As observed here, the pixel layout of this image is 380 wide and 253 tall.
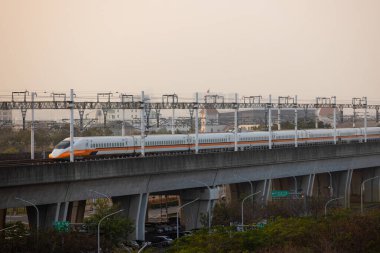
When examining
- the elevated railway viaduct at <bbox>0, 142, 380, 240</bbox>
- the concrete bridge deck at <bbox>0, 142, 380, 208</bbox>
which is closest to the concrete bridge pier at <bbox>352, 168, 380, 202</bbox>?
the elevated railway viaduct at <bbox>0, 142, 380, 240</bbox>

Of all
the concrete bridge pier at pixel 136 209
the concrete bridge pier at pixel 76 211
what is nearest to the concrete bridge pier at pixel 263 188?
the concrete bridge pier at pixel 136 209

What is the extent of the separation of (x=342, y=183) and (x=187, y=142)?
21.8 metres

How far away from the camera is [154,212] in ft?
285

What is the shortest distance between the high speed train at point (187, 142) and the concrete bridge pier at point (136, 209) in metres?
5.55

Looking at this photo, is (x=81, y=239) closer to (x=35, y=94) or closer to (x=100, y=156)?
(x=35, y=94)

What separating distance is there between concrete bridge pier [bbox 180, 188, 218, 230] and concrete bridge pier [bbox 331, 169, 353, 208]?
25529mm

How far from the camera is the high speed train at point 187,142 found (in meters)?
Answer: 59.2

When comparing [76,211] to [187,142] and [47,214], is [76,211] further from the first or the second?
[187,142]

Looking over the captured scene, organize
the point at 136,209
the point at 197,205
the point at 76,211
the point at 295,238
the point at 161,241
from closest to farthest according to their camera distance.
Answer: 1. the point at 295,238
2. the point at 161,241
3. the point at 136,209
4. the point at 76,211
5. the point at 197,205

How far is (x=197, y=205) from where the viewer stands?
2466 inches

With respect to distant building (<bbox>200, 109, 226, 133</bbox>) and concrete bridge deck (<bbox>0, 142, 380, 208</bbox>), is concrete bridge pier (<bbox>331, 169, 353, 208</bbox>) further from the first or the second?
distant building (<bbox>200, 109, 226, 133</bbox>)

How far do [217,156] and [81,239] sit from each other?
2234 cm

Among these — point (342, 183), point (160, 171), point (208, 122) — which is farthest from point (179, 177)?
point (208, 122)

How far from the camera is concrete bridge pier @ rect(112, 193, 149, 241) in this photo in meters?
54.8
